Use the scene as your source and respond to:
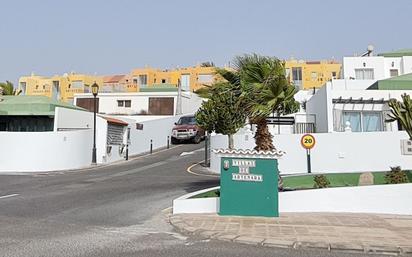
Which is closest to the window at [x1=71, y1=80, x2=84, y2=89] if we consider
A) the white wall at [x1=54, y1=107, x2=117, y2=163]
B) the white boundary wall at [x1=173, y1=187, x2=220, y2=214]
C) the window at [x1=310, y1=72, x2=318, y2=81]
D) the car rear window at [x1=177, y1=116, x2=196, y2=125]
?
the window at [x1=310, y1=72, x2=318, y2=81]

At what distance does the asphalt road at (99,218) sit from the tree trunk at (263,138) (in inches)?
138

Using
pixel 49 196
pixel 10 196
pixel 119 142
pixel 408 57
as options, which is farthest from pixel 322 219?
pixel 408 57

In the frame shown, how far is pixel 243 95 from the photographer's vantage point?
43.9ft

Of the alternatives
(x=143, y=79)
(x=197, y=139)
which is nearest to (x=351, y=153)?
(x=197, y=139)

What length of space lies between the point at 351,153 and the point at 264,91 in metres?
8.46

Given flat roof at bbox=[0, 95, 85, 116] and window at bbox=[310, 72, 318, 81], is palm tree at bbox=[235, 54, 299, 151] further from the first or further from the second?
window at bbox=[310, 72, 318, 81]

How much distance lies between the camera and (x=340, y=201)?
38.8 feet

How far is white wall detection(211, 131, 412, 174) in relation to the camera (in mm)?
18656

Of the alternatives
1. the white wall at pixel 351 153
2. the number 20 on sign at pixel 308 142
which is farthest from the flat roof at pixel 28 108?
the number 20 on sign at pixel 308 142

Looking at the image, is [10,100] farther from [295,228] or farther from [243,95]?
[295,228]

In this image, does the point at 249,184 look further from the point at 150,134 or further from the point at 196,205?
the point at 150,134

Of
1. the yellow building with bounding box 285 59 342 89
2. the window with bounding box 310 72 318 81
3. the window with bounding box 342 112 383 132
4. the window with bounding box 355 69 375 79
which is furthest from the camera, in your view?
the window with bounding box 310 72 318 81

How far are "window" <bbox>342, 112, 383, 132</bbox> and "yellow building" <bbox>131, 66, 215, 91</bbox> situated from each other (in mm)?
54340

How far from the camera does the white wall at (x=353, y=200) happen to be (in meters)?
11.6
